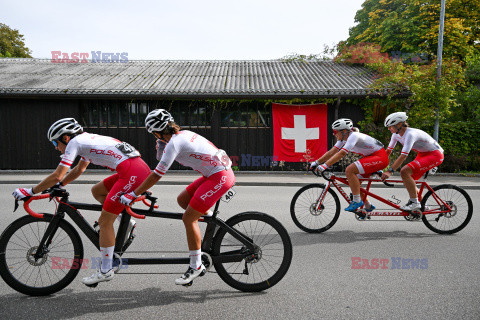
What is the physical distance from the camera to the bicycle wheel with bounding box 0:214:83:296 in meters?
3.04

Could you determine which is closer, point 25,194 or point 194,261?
point 25,194

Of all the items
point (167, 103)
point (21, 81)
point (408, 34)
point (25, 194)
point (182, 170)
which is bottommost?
point (182, 170)

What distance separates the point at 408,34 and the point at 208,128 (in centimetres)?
1490

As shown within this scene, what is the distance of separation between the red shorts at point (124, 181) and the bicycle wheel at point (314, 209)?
3.01 m

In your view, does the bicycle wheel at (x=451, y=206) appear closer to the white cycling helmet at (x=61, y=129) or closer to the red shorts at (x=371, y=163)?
the red shorts at (x=371, y=163)

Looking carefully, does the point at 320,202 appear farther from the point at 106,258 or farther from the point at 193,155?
the point at 106,258

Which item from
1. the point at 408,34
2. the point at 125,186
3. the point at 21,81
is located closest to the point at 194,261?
the point at 125,186

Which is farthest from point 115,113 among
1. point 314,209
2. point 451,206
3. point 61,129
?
point 451,206

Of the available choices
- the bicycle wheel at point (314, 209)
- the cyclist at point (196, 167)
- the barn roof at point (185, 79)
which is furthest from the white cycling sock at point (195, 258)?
the barn roof at point (185, 79)

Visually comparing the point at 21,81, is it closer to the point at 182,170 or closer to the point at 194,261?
the point at 182,170

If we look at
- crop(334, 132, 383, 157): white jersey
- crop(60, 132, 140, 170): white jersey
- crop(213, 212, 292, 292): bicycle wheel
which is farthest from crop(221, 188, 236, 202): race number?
crop(334, 132, 383, 157): white jersey

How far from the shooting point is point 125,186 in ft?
10.5

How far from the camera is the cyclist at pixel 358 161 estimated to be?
5258 mm

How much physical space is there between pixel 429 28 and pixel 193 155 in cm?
2297
